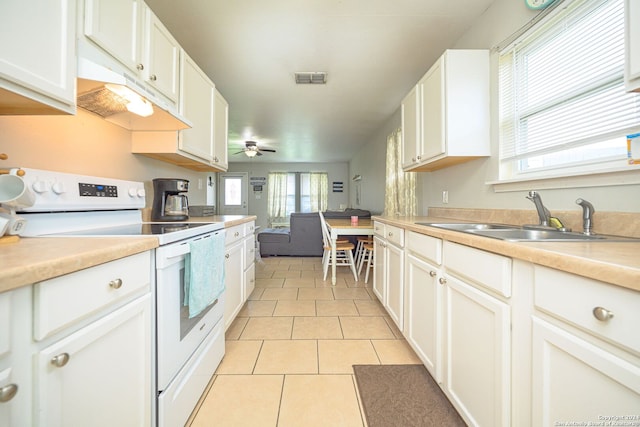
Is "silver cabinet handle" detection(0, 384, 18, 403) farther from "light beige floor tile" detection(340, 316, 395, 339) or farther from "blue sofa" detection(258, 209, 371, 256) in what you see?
"blue sofa" detection(258, 209, 371, 256)

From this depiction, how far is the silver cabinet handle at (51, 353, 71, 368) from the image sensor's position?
0.58 meters

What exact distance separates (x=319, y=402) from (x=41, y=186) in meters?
1.57

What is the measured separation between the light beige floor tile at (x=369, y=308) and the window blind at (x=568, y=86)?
1.64m

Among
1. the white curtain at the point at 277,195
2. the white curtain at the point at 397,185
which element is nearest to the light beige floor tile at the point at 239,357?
the white curtain at the point at 397,185

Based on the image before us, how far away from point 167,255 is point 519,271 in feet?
4.12

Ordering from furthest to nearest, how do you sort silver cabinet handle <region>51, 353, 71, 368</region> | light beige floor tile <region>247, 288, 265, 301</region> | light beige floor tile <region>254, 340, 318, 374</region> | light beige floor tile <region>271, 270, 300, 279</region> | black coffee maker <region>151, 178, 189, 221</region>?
1. light beige floor tile <region>271, 270, 300, 279</region>
2. light beige floor tile <region>247, 288, 265, 301</region>
3. black coffee maker <region>151, 178, 189, 221</region>
4. light beige floor tile <region>254, 340, 318, 374</region>
5. silver cabinet handle <region>51, 353, 71, 368</region>

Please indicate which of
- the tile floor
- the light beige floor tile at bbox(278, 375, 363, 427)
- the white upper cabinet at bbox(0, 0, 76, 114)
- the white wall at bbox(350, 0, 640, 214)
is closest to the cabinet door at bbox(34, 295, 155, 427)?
the tile floor

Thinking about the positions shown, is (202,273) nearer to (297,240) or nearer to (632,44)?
(632,44)

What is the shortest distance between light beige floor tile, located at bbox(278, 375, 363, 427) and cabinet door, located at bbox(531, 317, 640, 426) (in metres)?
0.80

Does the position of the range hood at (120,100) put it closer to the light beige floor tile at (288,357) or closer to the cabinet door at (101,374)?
the cabinet door at (101,374)

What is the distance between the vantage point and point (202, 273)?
49.3 inches

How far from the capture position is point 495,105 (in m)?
1.77

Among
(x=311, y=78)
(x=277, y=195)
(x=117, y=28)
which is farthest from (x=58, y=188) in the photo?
(x=277, y=195)

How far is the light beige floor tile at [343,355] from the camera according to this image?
158 cm
